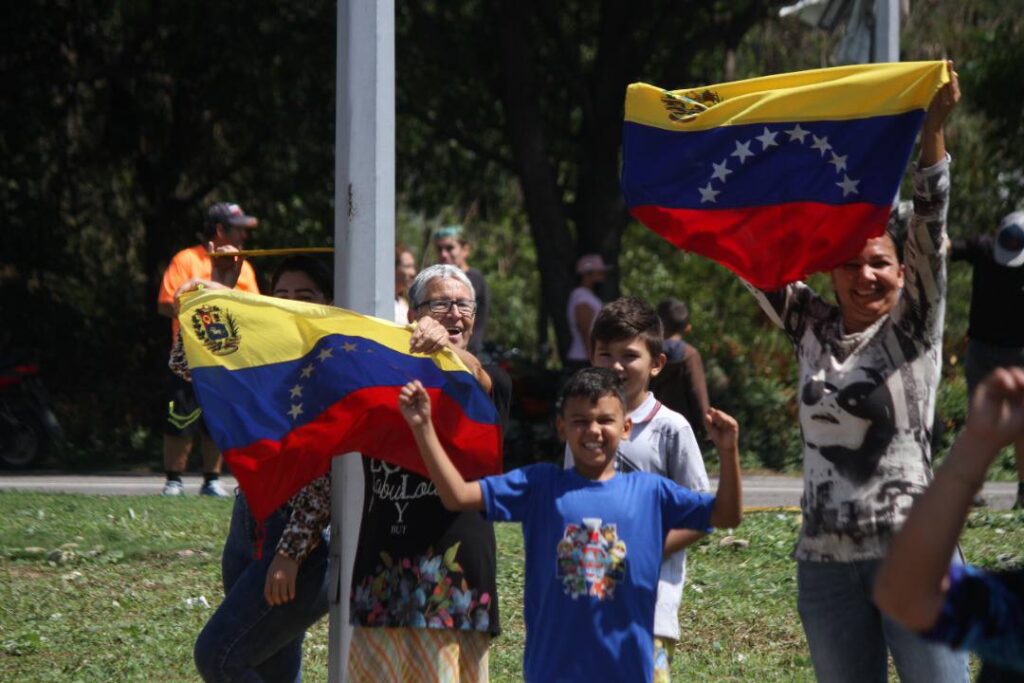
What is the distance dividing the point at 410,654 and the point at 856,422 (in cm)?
153

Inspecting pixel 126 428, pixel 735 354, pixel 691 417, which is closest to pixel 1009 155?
pixel 735 354

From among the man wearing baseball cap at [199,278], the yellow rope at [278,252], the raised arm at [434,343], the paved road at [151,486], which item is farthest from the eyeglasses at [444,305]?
the paved road at [151,486]

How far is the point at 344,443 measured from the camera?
5.31 m

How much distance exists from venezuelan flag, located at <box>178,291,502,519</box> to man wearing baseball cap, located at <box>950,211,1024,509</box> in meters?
6.17

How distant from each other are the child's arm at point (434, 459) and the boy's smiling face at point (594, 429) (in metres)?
0.32

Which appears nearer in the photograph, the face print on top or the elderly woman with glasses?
the face print on top

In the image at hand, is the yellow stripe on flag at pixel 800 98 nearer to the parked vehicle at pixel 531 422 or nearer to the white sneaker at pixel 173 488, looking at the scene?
the white sneaker at pixel 173 488

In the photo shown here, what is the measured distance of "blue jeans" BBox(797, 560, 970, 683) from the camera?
471 centimetres

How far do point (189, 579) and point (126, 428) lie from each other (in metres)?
10.1

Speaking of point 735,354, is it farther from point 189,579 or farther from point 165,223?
point 189,579

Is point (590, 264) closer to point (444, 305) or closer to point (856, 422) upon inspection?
point (444, 305)

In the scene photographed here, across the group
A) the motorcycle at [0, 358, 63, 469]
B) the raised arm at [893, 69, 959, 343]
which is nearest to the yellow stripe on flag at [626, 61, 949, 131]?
the raised arm at [893, 69, 959, 343]

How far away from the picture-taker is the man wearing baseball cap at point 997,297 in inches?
420

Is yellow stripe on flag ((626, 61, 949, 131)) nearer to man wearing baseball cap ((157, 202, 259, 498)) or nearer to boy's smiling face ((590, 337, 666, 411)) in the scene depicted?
boy's smiling face ((590, 337, 666, 411))
